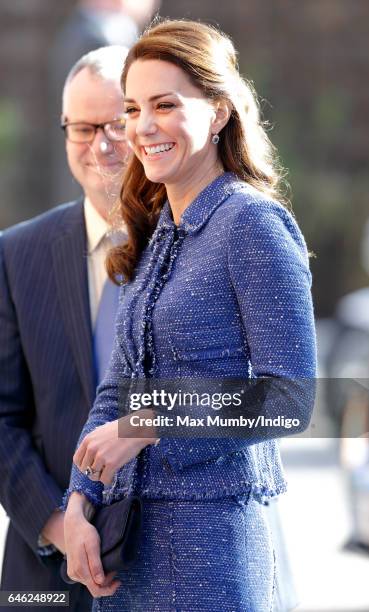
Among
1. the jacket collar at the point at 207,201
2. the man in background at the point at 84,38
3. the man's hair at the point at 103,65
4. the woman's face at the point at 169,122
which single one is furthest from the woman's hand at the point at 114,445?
the man in background at the point at 84,38

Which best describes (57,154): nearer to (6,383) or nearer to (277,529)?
(6,383)

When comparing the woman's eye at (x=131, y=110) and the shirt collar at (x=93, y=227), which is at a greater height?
the woman's eye at (x=131, y=110)

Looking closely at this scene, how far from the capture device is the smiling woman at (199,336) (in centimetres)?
245

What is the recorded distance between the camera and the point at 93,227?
350 cm

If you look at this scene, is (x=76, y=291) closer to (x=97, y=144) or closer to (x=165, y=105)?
(x=97, y=144)

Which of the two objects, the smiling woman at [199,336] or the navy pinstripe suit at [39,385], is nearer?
the smiling woman at [199,336]

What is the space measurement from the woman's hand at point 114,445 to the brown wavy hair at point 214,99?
43cm

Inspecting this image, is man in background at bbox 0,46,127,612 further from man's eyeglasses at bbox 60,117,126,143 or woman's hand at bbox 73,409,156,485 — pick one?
woman's hand at bbox 73,409,156,485

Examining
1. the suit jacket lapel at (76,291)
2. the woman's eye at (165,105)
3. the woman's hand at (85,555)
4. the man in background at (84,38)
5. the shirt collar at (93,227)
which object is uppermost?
the woman's eye at (165,105)

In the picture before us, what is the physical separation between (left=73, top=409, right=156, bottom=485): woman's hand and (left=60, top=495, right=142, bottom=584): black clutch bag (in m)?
0.06

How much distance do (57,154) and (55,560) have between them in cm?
541

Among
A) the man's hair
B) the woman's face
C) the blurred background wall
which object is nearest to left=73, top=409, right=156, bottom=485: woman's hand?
the woman's face

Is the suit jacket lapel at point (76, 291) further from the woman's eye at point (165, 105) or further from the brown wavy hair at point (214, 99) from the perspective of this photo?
the woman's eye at point (165, 105)

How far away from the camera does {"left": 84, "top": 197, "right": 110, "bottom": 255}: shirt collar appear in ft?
11.4
